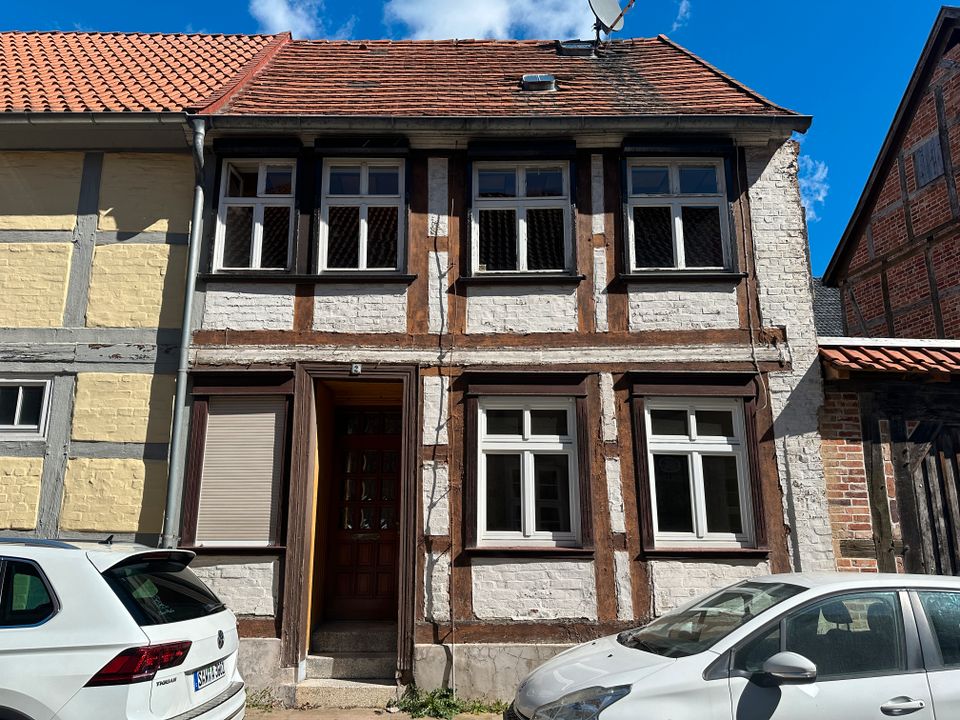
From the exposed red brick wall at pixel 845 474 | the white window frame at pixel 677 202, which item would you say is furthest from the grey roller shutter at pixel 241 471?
the exposed red brick wall at pixel 845 474

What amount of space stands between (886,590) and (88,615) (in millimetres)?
4573

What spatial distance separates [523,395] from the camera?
754 centimetres

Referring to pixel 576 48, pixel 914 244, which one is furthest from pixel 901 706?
pixel 914 244

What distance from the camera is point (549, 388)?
754cm

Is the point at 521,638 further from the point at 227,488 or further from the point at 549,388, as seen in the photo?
the point at 227,488

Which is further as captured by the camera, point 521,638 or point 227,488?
point 227,488

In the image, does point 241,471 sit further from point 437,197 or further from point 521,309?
point 437,197

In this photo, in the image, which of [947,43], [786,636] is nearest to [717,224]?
[786,636]

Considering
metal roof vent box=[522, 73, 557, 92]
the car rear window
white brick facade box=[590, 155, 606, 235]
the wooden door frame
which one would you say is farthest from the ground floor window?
metal roof vent box=[522, 73, 557, 92]

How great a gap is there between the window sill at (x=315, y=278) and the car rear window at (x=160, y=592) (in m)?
3.89

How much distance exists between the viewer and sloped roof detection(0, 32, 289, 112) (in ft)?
28.0

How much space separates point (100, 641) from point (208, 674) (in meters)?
0.73

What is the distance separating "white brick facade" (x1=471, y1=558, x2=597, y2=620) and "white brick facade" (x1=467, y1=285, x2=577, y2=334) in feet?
8.33

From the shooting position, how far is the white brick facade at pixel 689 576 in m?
7.00
